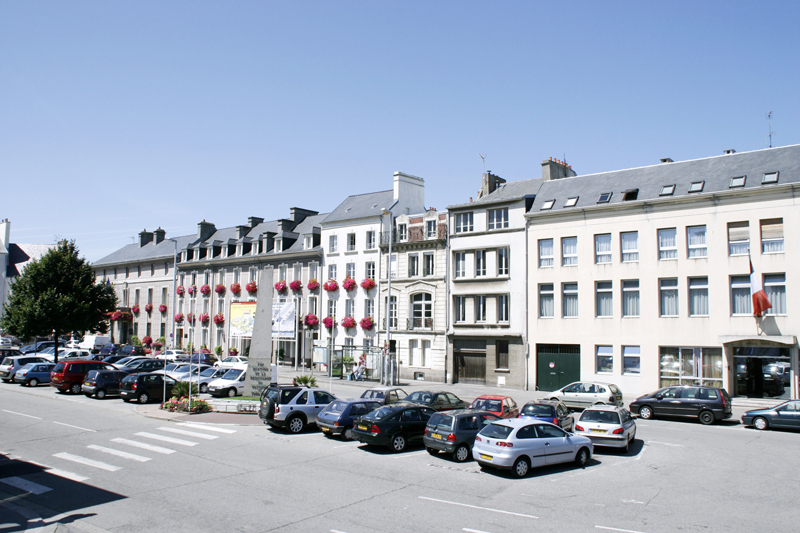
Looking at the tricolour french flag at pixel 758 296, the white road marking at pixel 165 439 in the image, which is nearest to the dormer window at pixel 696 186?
the tricolour french flag at pixel 758 296

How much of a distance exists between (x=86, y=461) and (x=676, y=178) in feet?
110

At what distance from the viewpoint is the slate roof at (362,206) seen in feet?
165

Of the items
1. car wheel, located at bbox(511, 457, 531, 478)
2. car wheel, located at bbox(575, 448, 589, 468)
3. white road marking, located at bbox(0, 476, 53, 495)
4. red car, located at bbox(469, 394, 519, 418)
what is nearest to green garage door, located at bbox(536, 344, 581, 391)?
red car, located at bbox(469, 394, 519, 418)

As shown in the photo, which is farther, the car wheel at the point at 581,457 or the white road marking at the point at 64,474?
the car wheel at the point at 581,457

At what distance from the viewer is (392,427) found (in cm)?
1892

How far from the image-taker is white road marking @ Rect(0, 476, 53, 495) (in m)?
13.7

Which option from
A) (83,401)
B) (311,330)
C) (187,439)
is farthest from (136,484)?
(311,330)

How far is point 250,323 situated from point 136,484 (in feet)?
127

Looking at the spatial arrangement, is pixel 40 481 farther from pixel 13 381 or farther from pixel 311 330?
pixel 311 330

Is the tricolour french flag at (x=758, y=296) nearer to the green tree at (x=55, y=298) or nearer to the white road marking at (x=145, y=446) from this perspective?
the white road marking at (x=145, y=446)

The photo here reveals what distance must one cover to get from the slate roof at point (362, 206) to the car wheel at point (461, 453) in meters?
33.0

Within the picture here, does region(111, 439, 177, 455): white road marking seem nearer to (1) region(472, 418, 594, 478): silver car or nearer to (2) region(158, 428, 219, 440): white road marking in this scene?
(2) region(158, 428, 219, 440): white road marking

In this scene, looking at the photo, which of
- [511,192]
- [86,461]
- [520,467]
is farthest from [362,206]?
[520,467]

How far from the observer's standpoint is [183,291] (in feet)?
214
